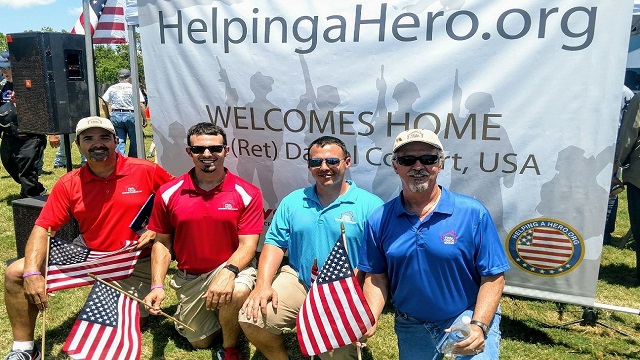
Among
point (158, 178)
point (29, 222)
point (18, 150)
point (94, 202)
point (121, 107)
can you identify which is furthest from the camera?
point (121, 107)

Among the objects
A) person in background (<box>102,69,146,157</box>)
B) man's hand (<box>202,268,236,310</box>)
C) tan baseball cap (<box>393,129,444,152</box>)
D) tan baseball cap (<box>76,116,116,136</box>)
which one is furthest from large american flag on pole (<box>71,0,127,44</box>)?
tan baseball cap (<box>393,129,444,152</box>)

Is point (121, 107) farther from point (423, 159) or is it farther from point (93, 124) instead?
point (423, 159)

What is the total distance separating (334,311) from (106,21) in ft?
15.1

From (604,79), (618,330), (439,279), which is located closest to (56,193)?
(439,279)

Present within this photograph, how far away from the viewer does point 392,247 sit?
8.41ft

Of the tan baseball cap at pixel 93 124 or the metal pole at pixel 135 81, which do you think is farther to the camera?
the metal pole at pixel 135 81

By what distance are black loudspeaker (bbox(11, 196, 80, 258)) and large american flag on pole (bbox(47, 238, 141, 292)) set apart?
100cm

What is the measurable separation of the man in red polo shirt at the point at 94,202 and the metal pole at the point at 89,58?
4.28 feet

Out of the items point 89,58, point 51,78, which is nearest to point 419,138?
point 89,58

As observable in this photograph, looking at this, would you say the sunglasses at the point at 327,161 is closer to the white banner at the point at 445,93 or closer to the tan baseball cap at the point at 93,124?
the white banner at the point at 445,93

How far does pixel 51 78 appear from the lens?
478 centimetres

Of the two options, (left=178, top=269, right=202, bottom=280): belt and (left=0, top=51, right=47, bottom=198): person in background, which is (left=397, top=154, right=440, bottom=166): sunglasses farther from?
(left=0, top=51, right=47, bottom=198): person in background

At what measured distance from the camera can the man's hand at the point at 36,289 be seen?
3273 mm

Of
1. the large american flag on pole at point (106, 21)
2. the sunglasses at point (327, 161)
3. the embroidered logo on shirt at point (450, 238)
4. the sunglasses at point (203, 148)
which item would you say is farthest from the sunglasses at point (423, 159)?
the large american flag on pole at point (106, 21)
